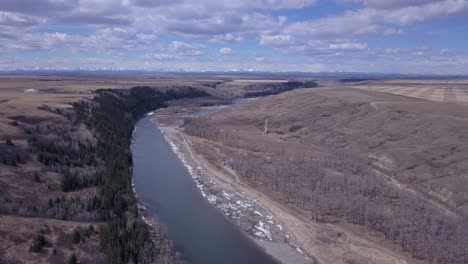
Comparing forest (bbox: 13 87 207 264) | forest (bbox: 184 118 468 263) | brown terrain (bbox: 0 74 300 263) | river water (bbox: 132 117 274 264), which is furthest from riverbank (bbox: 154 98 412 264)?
brown terrain (bbox: 0 74 300 263)

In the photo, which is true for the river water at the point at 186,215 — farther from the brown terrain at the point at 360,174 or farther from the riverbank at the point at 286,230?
the brown terrain at the point at 360,174

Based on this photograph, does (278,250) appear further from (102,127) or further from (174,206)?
(102,127)

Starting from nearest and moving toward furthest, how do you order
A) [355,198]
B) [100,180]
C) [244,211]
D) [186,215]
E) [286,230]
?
1. [286,230]
2. [186,215]
3. [244,211]
4. [355,198]
5. [100,180]

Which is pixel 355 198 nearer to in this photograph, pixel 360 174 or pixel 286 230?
pixel 286 230

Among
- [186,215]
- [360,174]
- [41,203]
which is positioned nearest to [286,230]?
[186,215]

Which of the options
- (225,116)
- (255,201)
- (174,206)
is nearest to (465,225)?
(255,201)

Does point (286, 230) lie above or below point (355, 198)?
below
